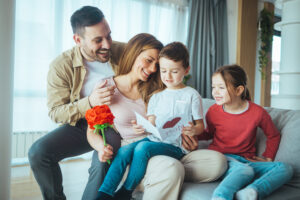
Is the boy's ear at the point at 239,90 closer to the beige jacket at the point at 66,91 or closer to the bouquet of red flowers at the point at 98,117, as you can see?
the bouquet of red flowers at the point at 98,117

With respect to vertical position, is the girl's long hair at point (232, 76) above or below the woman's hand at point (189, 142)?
above

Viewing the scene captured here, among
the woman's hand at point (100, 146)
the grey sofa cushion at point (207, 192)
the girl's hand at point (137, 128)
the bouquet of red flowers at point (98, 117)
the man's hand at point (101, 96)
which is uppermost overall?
the man's hand at point (101, 96)

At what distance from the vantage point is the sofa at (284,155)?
1184 mm

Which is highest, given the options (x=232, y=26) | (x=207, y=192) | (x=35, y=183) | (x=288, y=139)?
(x=232, y=26)

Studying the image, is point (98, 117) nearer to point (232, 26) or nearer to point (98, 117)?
point (98, 117)

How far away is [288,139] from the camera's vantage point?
1374 millimetres

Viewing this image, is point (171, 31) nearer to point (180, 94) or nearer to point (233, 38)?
point (233, 38)

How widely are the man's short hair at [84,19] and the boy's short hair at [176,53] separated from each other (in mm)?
472

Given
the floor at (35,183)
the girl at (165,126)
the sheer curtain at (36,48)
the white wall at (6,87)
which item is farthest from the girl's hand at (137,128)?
the sheer curtain at (36,48)

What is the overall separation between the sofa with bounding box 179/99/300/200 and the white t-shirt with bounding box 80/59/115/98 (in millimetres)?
788

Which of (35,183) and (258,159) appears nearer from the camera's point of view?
(258,159)

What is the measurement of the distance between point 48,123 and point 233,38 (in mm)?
2571

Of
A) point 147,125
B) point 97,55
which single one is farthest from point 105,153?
point 97,55

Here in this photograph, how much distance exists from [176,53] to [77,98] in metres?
0.65
